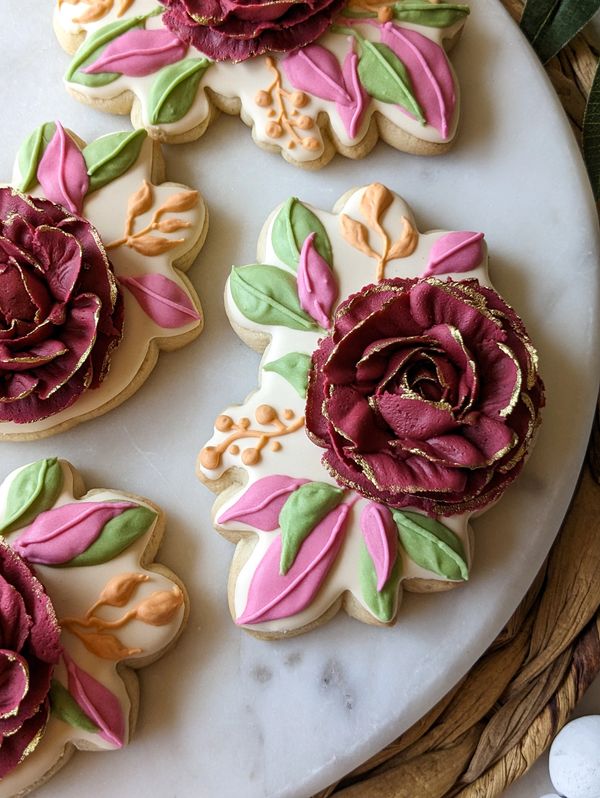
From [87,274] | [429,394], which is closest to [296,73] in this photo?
[87,274]

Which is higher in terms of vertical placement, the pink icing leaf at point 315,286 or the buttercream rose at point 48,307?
the pink icing leaf at point 315,286

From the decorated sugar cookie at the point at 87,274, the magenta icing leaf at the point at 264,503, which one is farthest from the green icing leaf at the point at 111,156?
the magenta icing leaf at the point at 264,503

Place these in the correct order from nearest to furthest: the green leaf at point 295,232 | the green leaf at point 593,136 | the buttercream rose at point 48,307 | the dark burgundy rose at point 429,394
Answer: the dark burgundy rose at point 429,394 → the buttercream rose at point 48,307 → the green leaf at point 295,232 → the green leaf at point 593,136

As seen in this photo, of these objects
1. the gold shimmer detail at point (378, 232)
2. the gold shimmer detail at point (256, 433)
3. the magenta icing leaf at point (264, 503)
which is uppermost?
the gold shimmer detail at point (378, 232)

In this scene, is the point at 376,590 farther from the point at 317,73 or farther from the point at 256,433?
the point at 317,73

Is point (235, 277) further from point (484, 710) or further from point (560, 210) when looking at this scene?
point (484, 710)

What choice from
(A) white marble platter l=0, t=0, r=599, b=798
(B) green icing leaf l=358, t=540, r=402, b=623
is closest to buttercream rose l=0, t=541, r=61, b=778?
(A) white marble platter l=0, t=0, r=599, b=798

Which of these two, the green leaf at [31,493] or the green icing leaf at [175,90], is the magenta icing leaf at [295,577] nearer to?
the green leaf at [31,493]

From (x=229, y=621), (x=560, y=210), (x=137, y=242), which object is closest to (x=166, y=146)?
(x=137, y=242)
